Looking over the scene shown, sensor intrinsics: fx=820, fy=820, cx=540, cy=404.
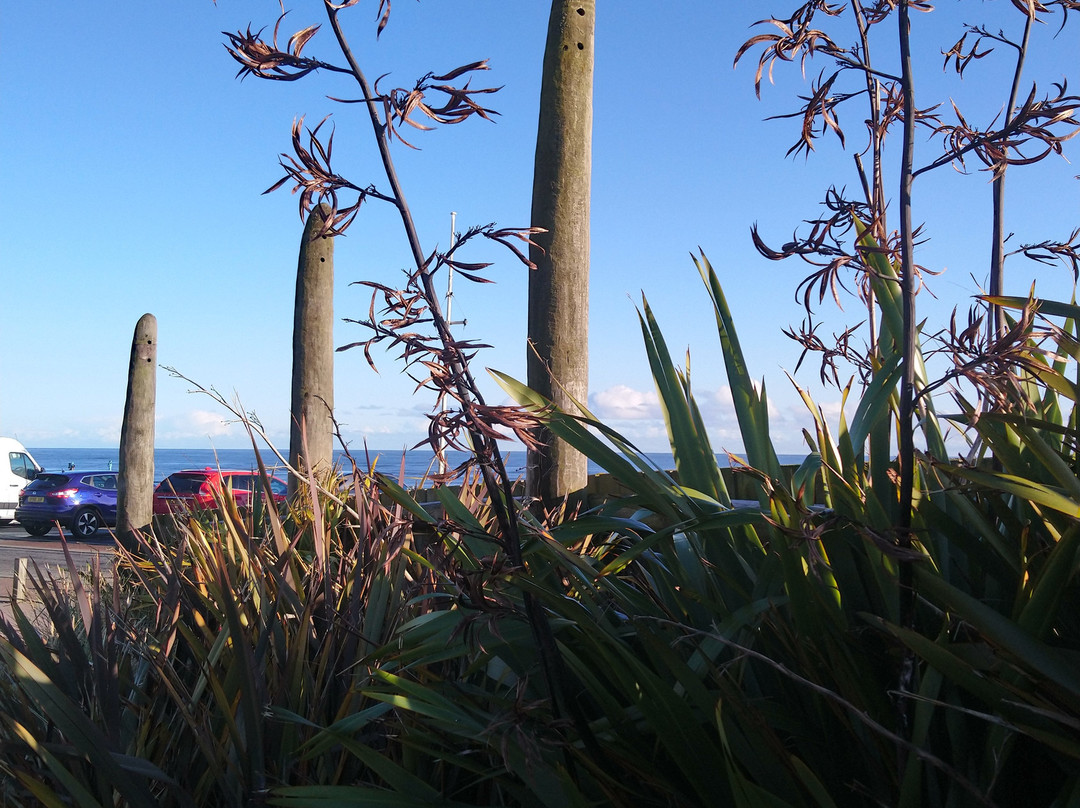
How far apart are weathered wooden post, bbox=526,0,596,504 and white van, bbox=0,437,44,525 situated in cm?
1879

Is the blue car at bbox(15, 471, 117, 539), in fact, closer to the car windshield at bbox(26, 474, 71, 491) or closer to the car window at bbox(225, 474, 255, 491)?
the car windshield at bbox(26, 474, 71, 491)

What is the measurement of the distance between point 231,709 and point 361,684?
0.32 meters

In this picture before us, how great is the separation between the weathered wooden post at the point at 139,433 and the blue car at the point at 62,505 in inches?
436

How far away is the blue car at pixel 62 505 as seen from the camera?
1703 cm

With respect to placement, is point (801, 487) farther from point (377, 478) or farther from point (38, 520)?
point (38, 520)

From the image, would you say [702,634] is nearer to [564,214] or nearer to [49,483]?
[564,214]

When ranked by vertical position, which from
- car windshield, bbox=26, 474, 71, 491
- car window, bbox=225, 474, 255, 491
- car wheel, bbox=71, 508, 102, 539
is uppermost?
car window, bbox=225, 474, 255, 491

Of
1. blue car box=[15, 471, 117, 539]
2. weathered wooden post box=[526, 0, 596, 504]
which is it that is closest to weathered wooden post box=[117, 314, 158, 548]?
weathered wooden post box=[526, 0, 596, 504]

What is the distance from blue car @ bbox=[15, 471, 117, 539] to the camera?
17.0 metres

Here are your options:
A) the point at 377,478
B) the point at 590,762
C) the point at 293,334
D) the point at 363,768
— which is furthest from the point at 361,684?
the point at 293,334

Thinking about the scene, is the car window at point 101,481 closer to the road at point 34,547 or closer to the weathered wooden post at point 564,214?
the road at point 34,547

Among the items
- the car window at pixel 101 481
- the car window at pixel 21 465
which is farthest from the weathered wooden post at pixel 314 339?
the car window at pixel 21 465

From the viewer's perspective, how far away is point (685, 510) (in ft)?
5.57

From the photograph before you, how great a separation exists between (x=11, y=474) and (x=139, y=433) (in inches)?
572
